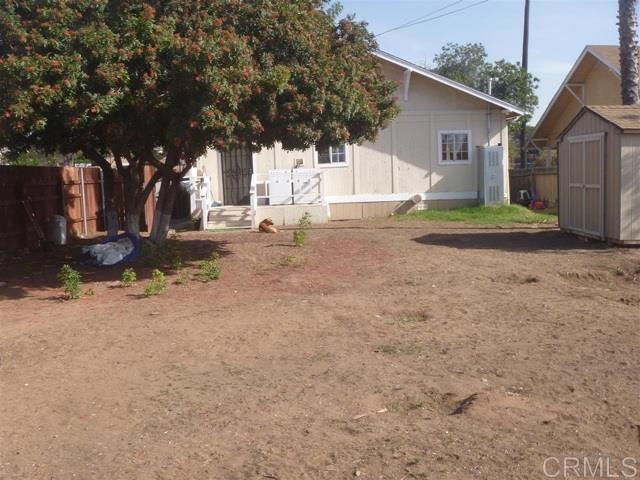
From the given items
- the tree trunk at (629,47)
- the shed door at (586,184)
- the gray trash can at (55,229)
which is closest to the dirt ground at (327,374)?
the shed door at (586,184)

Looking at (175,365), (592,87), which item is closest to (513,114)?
(592,87)

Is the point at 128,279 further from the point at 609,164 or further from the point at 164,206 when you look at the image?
the point at 609,164

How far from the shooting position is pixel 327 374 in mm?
6375

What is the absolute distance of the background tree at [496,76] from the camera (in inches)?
1523

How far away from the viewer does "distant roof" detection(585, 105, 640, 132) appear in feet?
42.8

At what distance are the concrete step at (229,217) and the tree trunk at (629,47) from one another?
10148mm

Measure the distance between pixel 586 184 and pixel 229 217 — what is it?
9.73 meters

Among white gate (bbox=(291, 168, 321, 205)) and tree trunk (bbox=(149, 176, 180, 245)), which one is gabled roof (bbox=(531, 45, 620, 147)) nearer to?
white gate (bbox=(291, 168, 321, 205))

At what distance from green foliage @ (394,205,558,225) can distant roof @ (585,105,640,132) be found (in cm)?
595

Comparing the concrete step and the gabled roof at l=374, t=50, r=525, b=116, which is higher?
the gabled roof at l=374, t=50, r=525, b=116

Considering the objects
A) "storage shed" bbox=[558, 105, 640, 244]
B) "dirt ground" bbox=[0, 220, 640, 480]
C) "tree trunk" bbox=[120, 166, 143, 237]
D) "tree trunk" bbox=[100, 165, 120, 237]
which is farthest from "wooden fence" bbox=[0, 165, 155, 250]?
"storage shed" bbox=[558, 105, 640, 244]

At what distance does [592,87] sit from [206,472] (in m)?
24.8

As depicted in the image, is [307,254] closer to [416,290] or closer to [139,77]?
[416,290]

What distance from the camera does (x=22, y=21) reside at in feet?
33.0
